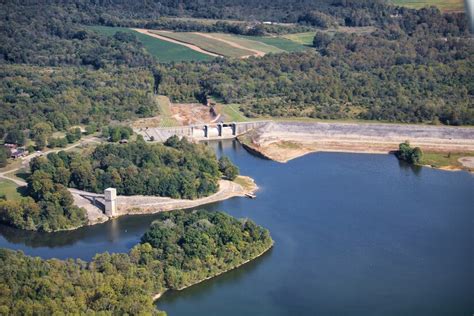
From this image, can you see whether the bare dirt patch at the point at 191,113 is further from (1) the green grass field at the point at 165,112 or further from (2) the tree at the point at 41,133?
(2) the tree at the point at 41,133

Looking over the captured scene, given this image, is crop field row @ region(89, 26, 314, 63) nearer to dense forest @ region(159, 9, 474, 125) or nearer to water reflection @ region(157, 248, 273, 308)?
dense forest @ region(159, 9, 474, 125)

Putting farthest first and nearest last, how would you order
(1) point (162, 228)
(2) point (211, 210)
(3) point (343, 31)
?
(3) point (343, 31)
(2) point (211, 210)
(1) point (162, 228)

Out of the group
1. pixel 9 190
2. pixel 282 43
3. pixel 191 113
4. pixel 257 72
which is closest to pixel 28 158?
pixel 9 190

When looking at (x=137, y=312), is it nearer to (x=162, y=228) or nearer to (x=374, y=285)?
(x=162, y=228)

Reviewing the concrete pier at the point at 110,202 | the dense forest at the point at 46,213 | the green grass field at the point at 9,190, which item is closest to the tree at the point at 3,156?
the green grass field at the point at 9,190

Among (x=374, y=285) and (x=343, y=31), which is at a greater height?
(x=343, y=31)

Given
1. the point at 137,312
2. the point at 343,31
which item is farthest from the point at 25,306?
the point at 343,31


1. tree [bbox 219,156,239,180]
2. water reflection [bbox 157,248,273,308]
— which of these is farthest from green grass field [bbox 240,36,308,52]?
water reflection [bbox 157,248,273,308]
